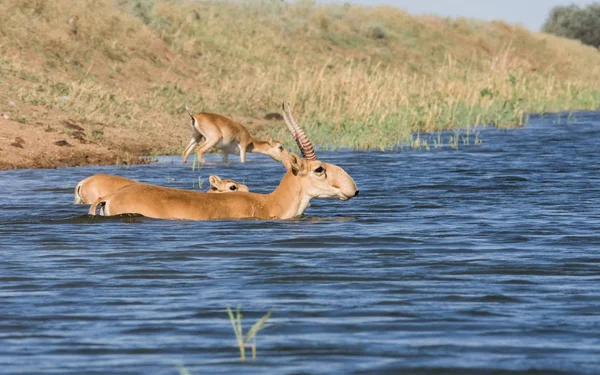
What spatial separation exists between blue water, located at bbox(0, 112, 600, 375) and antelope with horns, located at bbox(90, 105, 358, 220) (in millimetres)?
168

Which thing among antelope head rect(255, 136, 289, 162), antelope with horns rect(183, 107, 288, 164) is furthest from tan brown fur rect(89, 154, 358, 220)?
antelope with horns rect(183, 107, 288, 164)

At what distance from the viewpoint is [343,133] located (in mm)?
27219

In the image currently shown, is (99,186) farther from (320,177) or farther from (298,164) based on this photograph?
(320,177)

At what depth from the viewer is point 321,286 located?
8.84 m

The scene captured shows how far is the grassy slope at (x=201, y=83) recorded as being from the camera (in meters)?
26.8

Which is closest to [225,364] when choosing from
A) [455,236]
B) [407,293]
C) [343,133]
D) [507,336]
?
[507,336]

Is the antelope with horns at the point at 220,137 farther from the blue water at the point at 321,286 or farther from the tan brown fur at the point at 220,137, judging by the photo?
the blue water at the point at 321,286

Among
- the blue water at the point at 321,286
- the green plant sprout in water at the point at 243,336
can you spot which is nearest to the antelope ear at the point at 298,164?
the blue water at the point at 321,286

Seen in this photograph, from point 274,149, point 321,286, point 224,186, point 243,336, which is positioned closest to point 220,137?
point 274,149

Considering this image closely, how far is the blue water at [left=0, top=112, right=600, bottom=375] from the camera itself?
642 cm

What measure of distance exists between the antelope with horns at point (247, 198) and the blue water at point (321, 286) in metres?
0.17

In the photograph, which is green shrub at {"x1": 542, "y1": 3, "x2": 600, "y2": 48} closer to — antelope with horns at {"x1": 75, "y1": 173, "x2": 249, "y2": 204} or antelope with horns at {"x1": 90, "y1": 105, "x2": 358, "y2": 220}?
antelope with horns at {"x1": 75, "y1": 173, "x2": 249, "y2": 204}

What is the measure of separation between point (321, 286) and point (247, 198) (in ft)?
14.4

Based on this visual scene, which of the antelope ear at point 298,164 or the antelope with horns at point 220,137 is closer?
the antelope ear at point 298,164
